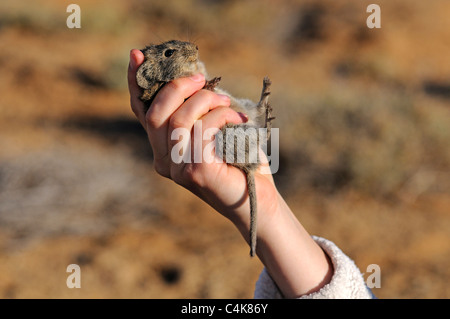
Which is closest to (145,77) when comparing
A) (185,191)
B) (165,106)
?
(165,106)

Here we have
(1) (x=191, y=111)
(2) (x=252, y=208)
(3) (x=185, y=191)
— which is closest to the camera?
(1) (x=191, y=111)

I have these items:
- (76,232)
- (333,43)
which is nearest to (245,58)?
(333,43)

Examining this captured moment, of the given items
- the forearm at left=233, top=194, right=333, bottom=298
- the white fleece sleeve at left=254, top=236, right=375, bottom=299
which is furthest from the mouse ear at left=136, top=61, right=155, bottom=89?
the white fleece sleeve at left=254, top=236, right=375, bottom=299

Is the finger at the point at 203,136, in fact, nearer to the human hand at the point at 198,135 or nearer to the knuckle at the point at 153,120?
the human hand at the point at 198,135

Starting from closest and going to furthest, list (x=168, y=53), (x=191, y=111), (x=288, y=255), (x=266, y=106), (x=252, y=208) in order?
(x=191, y=111) → (x=252, y=208) → (x=288, y=255) → (x=168, y=53) → (x=266, y=106)

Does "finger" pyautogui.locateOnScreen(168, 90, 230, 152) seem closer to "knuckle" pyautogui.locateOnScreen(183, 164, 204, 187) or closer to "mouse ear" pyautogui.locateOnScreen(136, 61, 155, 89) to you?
"knuckle" pyautogui.locateOnScreen(183, 164, 204, 187)

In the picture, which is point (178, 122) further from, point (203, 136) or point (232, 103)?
point (232, 103)
